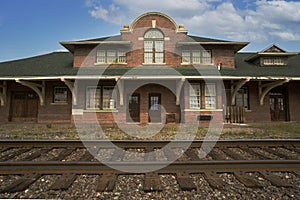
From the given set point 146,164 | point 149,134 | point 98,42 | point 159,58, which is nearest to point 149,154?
point 146,164

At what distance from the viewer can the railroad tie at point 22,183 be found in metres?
2.85

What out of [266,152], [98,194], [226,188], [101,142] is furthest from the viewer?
[101,142]

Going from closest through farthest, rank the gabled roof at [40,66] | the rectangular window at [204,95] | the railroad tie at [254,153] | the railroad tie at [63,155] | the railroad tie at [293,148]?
the railroad tie at [63,155]
the railroad tie at [254,153]
the railroad tie at [293,148]
the gabled roof at [40,66]
the rectangular window at [204,95]

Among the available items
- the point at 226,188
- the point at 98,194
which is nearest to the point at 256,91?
the point at 226,188

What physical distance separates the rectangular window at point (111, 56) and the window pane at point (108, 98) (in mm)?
2310

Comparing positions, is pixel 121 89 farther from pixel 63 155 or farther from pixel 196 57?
pixel 63 155

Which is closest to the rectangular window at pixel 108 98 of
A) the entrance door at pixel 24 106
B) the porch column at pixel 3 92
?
the entrance door at pixel 24 106

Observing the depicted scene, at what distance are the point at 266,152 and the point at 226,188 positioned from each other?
312 centimetres

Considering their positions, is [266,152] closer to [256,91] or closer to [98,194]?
[98,194]

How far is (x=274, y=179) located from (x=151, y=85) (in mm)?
10996

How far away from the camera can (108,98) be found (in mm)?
13820

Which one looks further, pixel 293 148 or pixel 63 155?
pixel 293 148

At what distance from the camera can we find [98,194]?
276 cm

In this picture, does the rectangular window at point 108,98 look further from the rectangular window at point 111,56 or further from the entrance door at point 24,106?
the entrance door at point 24,106
